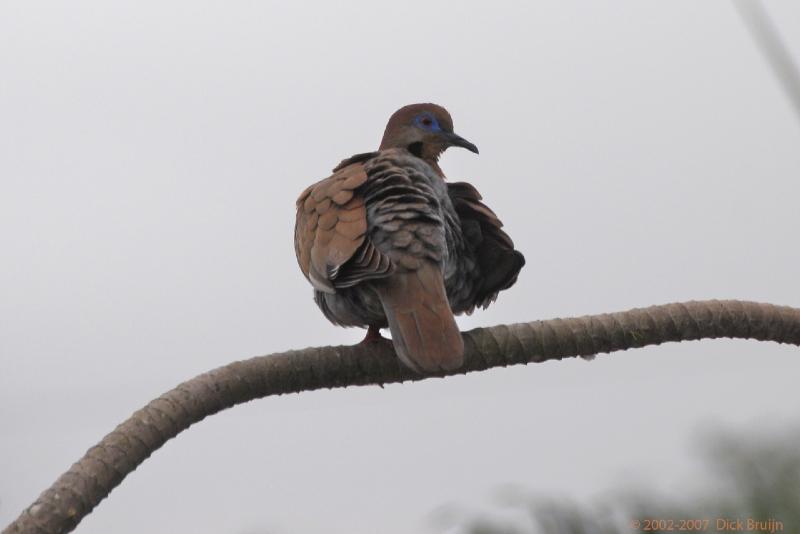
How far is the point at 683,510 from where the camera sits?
200 cm

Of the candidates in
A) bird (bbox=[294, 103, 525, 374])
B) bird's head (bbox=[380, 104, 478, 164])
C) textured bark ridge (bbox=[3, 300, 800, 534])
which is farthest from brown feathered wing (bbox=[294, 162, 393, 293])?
bird's head (bbox=[380, 104, 478, 164])

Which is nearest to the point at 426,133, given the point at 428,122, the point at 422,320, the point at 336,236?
the point at 428,122

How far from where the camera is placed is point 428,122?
3.73m

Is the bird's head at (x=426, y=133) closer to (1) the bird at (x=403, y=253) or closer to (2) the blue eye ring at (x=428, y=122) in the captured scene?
(2) the blue eye ring at (x=428, y=122)

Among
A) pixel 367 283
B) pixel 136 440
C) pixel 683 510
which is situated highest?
pixel 367 283

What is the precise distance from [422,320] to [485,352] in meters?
0.16

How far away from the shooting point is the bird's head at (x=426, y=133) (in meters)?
3.71

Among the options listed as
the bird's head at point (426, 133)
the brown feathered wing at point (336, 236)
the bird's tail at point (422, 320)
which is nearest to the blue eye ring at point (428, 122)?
the bird's head at point (426, 133)

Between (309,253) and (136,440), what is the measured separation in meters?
0.92

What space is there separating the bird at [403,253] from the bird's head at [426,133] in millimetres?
413

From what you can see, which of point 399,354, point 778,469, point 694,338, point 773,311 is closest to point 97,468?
point 399,354

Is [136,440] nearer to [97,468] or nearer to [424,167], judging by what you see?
[97,468]

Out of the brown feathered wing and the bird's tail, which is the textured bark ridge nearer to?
the bird's tail

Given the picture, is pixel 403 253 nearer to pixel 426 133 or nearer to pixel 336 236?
pixel 336 236
